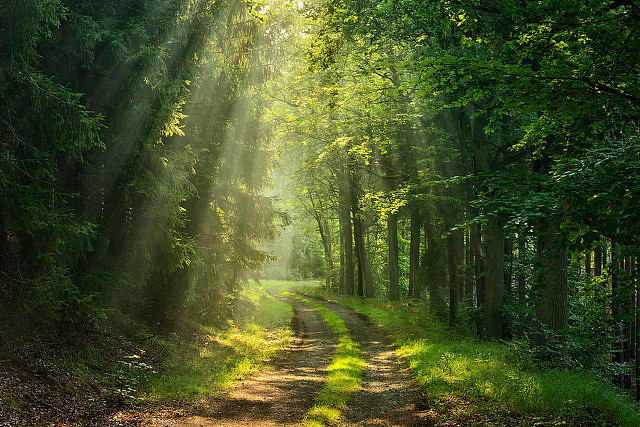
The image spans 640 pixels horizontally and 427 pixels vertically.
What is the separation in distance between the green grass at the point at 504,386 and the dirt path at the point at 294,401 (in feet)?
2.12

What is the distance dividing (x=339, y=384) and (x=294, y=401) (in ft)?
4.74

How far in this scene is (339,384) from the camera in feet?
29.7

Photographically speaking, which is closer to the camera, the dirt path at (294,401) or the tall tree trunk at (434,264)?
the dirt path at (294,401)

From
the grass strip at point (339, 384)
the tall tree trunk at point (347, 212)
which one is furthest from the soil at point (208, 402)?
the tall tree trunk at point (347, 212)

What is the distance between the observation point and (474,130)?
44.8 ft

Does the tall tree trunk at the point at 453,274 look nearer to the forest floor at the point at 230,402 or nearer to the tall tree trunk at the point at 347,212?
the forest floor at the point at 230,402

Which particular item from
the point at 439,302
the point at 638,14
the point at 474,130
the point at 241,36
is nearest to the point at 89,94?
the point at 241,36

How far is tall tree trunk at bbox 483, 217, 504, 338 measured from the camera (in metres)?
13.8

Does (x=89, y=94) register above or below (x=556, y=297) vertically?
above

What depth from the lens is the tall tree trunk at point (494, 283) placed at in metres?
13.8

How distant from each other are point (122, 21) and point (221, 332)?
31.1ft

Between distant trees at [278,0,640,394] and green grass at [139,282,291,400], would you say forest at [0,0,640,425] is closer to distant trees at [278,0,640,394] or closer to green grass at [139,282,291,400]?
distant trees at [278,0,640,394]

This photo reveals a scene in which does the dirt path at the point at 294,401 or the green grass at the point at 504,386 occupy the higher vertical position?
the green grass at the point at 504,386

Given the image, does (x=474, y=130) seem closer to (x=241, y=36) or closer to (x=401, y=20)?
(x=401, y=20)
